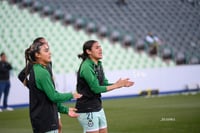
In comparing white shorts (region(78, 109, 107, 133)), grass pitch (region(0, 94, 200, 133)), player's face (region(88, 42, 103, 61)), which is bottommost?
grass pitch (region(0, 94, 200, 133))

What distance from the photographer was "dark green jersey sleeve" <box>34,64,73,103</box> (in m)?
6.66

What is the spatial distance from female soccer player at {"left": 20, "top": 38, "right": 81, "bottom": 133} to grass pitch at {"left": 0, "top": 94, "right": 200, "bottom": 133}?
5866 mm

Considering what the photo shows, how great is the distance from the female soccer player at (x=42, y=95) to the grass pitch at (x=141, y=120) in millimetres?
5866

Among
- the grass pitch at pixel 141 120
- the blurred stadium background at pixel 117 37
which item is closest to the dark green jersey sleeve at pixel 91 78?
the grass pitch at pixel 141 120

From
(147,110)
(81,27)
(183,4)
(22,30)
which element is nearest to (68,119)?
(147,110)

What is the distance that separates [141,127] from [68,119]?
3.73 meters

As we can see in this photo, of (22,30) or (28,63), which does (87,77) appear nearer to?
(28,63)

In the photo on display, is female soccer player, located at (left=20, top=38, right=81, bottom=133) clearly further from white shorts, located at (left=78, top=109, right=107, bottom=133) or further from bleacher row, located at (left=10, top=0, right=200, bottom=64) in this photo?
bleacher row, located at (left=10, top=0, right=200, bottom=64)

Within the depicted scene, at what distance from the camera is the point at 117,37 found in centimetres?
3147

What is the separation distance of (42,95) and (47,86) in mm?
193

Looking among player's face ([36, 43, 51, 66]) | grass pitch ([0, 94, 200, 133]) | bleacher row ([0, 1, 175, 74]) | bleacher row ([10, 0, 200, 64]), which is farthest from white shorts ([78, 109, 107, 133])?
bleacher row ([10, 0, 200, 64])

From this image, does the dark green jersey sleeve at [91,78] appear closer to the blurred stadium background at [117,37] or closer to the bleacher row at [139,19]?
the blurred stadium background at [117,37]

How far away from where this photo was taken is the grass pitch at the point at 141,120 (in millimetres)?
12984

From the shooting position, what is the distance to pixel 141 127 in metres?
13.4
